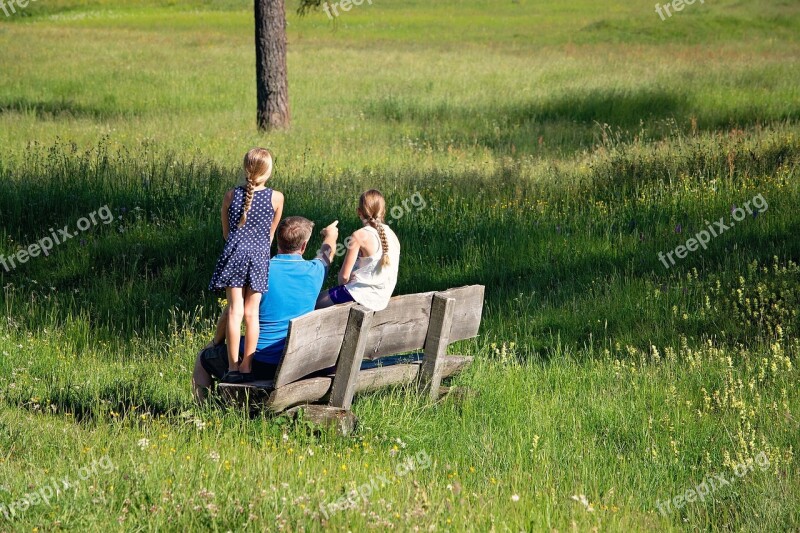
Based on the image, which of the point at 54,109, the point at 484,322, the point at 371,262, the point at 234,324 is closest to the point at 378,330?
the point at 371,262

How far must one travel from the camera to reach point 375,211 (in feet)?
18.2

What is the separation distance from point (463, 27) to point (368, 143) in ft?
134

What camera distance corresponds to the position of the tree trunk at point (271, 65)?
52.2ft

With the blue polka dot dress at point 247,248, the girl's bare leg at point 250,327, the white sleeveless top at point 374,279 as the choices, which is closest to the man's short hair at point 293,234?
the blue polka dot dress at point 247,248

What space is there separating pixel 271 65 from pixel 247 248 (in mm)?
11437

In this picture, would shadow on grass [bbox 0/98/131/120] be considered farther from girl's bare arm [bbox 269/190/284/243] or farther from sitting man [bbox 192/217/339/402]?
sitting man [bbox 192/217/339/402]

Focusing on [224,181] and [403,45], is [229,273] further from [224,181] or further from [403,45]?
[403,45]

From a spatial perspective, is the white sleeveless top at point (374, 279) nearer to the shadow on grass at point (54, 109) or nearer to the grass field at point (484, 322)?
the grass field at point (484, 322)

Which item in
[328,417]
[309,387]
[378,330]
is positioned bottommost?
[328,417]

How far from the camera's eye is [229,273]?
523 centimetres

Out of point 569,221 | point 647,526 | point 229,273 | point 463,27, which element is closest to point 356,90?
point 569,221

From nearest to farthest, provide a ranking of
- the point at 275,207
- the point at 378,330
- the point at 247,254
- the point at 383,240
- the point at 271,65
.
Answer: the point at 378,330 < the point at 247,254 < the point at 275,207 < the point at 383,240 < the point at 271,65

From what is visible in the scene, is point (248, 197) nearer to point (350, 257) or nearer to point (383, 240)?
point (350, 257)

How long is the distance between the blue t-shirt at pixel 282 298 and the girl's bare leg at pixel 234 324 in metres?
0.12
